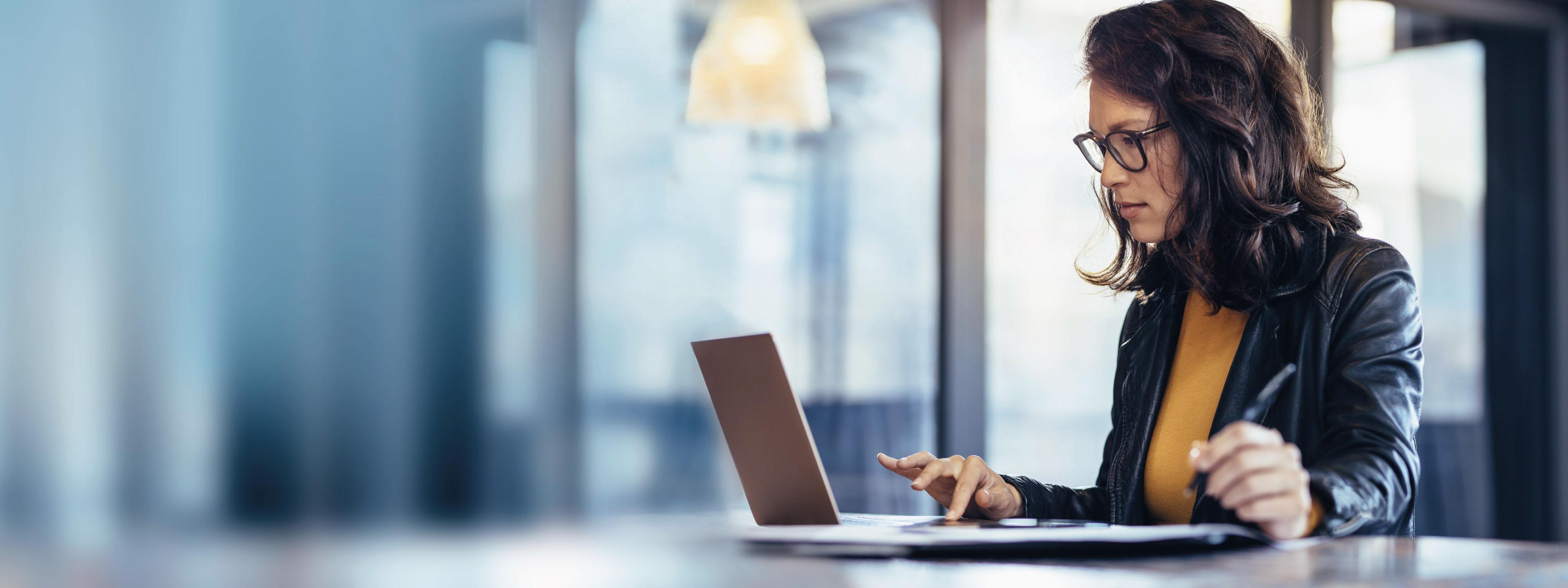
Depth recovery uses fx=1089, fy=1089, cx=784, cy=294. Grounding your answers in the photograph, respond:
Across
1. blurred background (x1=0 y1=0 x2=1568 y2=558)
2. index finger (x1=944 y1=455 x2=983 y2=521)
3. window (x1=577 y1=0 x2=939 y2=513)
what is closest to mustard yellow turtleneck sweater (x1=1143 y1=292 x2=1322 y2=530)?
index finger (x1=944 y1=455 x2=983 y2=521)

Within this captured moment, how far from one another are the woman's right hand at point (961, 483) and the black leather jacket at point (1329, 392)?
0.13 ft

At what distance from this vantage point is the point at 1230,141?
1.24 meters

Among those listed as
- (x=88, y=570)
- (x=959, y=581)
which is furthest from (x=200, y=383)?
(x=959, y=581)

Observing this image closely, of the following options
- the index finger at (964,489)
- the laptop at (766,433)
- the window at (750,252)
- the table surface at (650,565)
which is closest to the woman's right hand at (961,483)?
the index finger at (964,489)

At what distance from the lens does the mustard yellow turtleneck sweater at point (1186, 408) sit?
1.23 meters

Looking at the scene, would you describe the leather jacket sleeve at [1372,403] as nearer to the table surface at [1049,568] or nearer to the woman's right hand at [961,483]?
the table surface at [1049,568]

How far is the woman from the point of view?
1.08m

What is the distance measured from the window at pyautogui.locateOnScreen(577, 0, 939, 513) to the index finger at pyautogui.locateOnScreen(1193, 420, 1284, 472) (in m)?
1.98

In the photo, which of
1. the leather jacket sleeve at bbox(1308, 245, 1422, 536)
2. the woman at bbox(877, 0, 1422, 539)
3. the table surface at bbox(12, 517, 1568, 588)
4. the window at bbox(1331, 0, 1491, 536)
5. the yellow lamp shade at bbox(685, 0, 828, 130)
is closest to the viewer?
the table surface at bbox(12, 517, 1568, 588)

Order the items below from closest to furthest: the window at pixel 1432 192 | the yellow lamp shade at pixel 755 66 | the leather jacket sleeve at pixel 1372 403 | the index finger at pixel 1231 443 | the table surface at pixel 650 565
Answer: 1. the table surface at pixel 650 565
2. the index finger at pixel 1231 443
3. the leather jacket sleeve at pixel 1372 403
4. the yellow lamp shade at pixel 755 66
5. the window at pixel 1432 192

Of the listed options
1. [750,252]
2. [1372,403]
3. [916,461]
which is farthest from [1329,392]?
[750,252]

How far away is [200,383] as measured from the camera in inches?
70.9

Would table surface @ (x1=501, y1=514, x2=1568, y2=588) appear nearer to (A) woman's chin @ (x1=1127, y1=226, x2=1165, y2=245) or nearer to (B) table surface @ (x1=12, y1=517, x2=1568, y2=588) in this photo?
(B) table surface @ (x1=12, y1=517, x2=1568, y2=588)

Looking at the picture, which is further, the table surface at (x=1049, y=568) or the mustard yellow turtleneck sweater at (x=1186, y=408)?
the mustard yellow turtleneck sweater at (x=1186, y=408)
